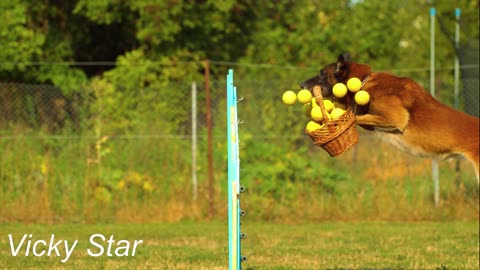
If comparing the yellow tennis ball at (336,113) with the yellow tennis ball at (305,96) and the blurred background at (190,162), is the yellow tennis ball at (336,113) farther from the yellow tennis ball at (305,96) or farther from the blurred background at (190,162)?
the blurred background at (190,162)

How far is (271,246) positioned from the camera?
39.1ft

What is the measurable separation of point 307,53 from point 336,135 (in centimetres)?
1318

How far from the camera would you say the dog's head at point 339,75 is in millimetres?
8445

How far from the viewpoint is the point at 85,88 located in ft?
49.1

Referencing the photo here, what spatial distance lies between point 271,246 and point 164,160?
3.83 meters

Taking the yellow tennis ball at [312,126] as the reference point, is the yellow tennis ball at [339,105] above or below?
above

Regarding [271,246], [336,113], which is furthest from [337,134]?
[271,246]

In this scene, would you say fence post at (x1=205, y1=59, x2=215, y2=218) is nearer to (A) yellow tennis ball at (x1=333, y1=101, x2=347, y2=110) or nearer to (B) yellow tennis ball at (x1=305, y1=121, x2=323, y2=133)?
(A) yellow tennis ball at (x1=333, y1=101, x2=347, y2=110)

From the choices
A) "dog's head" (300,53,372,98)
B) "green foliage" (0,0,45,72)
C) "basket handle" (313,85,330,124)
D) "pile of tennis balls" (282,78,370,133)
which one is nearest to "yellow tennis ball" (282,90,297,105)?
"pile of tennis balls" (282,78,370,133)

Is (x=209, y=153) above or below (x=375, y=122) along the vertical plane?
above

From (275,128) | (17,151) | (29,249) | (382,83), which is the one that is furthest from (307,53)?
(382,83)

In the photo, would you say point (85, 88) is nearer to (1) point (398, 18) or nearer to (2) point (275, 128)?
(2) point (275, 128)

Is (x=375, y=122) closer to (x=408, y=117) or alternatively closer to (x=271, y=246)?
(x=408, y=117)

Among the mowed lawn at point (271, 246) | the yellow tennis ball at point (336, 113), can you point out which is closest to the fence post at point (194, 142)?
the mowed lawn at point (271, 246)
